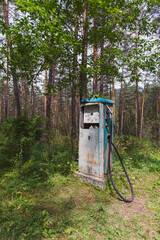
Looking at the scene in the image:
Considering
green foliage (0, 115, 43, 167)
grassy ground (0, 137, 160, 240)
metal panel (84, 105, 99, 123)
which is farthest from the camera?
green foliage (0, 115, 43, 167)

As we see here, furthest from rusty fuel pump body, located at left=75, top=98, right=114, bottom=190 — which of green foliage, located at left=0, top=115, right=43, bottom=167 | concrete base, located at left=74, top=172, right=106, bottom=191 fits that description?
green foliage, located at left=0, top=115, right=43, bottom=167

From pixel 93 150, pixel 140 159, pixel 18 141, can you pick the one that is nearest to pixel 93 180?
pixel 93 150

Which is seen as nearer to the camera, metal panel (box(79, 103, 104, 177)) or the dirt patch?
the dirt patch

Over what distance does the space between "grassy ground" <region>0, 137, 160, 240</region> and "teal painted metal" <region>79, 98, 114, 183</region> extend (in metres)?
0.44

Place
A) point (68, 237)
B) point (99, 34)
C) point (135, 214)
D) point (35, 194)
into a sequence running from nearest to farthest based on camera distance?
1. point (68, 237)
2. point (135, 214)
3. point (35, 194)
4. point (99, 34)

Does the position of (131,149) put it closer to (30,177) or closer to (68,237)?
(30,177)

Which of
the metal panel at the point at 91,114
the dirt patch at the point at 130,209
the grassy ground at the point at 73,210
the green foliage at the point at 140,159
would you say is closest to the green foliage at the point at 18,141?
the grassy ground at the point at 73,210

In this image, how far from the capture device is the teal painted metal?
320cm

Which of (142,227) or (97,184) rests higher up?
(97,184)

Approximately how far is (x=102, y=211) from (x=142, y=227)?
0.66 metres

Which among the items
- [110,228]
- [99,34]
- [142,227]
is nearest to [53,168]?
[110,228]

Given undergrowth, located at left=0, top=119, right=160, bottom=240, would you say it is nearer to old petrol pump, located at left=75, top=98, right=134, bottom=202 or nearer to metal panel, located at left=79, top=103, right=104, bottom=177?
old petrol pump, located at left=75, top=98, right=134, bottom=202

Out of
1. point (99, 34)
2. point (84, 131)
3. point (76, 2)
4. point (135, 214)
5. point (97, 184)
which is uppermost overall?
point (76, 2)

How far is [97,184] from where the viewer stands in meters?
3.12
